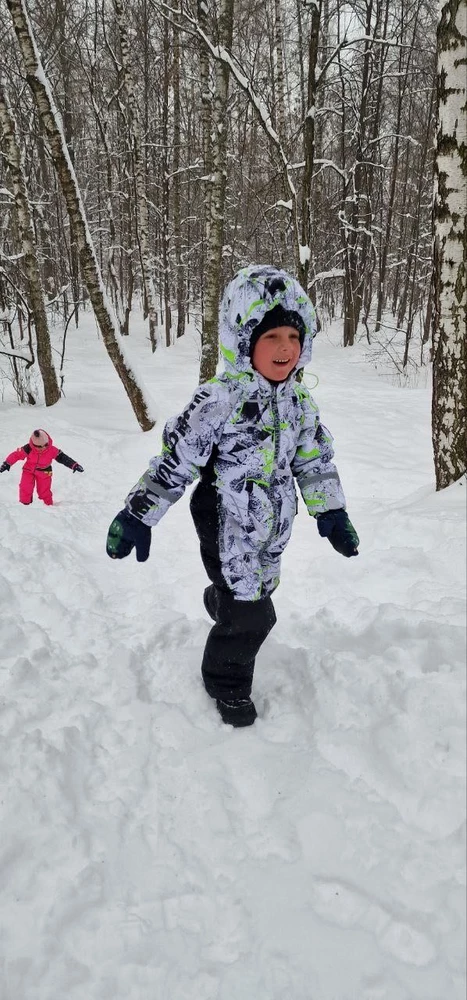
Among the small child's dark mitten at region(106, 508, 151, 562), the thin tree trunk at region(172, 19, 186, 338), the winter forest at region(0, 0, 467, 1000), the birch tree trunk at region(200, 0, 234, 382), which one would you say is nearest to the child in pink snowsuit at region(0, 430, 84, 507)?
the winter forest at region(0, 0, 467, 1000)

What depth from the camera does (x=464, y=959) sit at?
1.42 m

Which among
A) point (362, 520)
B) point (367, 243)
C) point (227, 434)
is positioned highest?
point (367, 243)

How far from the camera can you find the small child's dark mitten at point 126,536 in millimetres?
2010

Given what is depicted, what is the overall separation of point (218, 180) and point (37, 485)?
16.6ft

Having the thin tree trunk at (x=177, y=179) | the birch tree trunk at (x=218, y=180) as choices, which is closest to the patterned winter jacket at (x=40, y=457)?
the birch tree trunk at (x=218, y=180)

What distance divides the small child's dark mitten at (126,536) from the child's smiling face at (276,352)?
75 centimetres

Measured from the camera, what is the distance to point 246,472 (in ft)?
6.55

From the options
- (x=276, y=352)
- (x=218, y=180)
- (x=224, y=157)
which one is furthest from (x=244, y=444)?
(x=224, y=157)

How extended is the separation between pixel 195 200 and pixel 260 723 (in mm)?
21329

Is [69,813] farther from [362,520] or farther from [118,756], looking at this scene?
[362,520]

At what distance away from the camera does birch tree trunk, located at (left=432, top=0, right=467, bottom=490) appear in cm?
313

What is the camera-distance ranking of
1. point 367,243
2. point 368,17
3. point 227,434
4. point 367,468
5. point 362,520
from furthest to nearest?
point 367,243
point 368,17
point 367,468
point 362,520
point 227,434

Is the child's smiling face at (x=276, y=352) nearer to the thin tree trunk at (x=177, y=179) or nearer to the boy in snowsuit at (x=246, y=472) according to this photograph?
the boy in snowsuit at (x=246, y=472)

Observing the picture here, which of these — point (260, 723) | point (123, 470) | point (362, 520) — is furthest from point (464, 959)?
point (123, 470)
